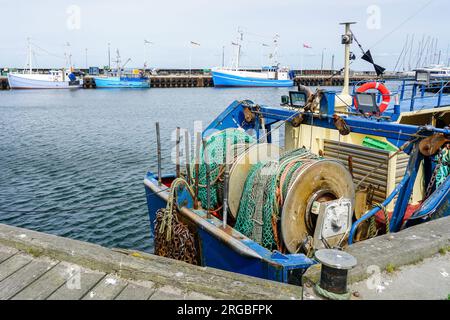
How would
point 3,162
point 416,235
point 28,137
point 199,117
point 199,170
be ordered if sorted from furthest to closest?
point 199,117
point 28,137
point 3,162
point 199,170
point 416,235

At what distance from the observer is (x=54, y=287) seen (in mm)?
3902

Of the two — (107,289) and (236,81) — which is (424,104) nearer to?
(107,289)

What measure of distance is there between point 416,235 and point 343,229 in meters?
1.40

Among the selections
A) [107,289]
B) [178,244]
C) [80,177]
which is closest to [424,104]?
[178,244]

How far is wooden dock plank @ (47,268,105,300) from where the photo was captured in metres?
3.75

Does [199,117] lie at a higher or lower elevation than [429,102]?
lower

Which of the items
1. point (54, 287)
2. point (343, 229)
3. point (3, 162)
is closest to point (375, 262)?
point (343, 229)

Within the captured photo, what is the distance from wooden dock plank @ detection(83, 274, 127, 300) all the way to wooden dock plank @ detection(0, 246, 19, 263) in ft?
4.33

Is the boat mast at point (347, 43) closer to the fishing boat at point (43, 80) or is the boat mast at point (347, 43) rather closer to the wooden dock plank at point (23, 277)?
the wooden dock plank at point (23, 277)

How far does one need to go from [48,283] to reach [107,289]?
2.08 feet

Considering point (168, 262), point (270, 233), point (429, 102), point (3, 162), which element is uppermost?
point (429, 102)

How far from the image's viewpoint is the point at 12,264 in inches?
171

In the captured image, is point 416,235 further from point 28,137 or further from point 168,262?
point 28,137
